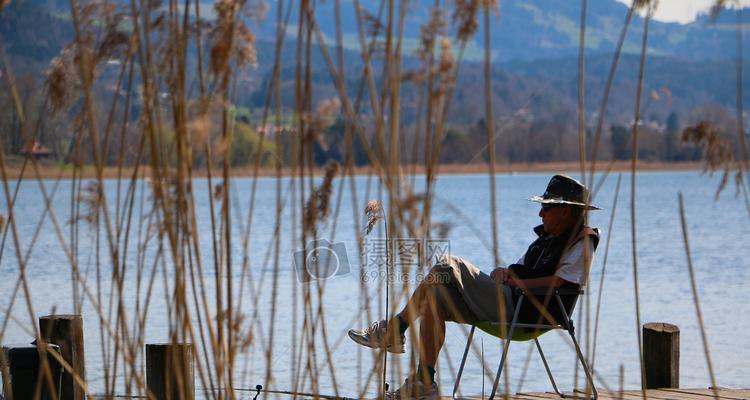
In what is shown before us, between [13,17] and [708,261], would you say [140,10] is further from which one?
[708,261]

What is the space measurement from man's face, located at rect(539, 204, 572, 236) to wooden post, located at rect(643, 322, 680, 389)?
0.71 meters

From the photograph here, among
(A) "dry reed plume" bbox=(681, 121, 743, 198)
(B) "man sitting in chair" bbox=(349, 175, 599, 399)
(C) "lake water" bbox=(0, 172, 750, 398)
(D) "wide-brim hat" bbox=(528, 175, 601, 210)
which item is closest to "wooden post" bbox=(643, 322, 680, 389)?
(C) "lake water" bbox=(0, 172, 750, 398)

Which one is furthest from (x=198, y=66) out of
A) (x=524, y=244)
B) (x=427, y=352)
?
(x=524, y=244)

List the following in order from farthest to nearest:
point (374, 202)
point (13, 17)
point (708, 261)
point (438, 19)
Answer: point (708, 261) → point (13, 17) → point (374, 202) → point (438, 19)

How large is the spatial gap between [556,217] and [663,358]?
0.81m

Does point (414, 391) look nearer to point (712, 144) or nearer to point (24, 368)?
point (712, 144)

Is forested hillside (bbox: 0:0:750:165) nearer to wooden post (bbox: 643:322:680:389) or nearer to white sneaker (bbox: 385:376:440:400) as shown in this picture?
white sneaker (bbox: 385:376:440:400)

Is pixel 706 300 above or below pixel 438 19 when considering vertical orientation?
below

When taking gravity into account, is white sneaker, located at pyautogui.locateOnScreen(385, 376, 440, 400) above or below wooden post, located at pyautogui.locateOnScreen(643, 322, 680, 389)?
above

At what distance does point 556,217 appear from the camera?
3801 mm

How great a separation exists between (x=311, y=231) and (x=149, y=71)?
40 cm

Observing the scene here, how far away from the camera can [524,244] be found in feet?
61.2

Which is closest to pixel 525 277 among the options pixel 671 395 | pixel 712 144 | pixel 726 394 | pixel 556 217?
pixel 556 217

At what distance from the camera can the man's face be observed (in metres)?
3.79
